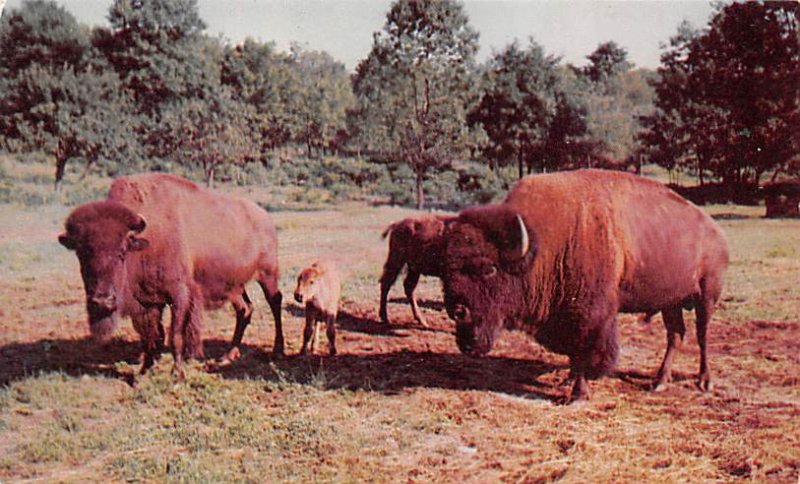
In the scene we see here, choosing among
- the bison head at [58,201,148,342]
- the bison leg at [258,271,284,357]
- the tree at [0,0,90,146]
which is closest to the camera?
the bison head at [58,201,148,342]

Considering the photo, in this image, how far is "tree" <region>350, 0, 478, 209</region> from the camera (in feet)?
8.59

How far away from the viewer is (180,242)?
2.92 metres

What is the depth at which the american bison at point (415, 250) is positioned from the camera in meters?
2.69

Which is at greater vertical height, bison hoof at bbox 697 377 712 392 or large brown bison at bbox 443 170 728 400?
large brown bison at bbox 443 170 728 400

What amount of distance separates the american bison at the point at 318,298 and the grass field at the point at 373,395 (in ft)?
0.21

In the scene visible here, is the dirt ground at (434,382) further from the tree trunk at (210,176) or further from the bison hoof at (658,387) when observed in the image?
the tree trunk at (210,176)

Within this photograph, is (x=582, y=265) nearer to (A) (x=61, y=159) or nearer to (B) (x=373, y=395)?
(B) (x=373, y=395)

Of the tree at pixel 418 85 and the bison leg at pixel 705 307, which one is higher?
the tree at pixel 418 85

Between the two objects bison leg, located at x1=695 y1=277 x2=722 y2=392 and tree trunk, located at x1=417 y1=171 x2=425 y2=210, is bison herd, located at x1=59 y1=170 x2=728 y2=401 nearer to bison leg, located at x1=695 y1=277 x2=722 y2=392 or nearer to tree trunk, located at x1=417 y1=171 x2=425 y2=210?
bison leg, located at x1=695 y1=277 x2=722 y2=392

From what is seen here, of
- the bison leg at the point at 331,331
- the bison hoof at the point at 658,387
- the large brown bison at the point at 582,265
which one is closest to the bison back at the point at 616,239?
the large brown bison at the point at 582,265

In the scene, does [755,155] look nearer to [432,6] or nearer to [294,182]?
[432,6]

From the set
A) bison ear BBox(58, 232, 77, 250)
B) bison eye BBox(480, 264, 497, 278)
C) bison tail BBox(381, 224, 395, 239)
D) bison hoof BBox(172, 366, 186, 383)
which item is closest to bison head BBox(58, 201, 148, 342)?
bison ear BBox(58, 232, 77, 250)

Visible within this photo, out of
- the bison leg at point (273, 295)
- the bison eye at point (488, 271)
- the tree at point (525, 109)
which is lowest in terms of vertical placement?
the bison leg at point (273, 295)

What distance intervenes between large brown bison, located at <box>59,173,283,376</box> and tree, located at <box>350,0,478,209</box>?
826mm
